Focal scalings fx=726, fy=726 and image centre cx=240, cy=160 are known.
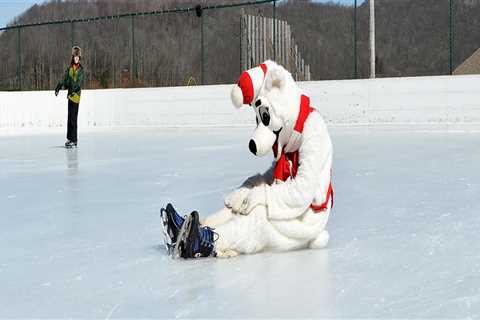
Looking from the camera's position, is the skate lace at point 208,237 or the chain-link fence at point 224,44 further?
the chain-link fence at point 224,44

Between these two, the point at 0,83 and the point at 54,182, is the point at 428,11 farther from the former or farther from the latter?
the point at 54,182

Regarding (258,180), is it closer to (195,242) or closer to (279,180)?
(279,180)

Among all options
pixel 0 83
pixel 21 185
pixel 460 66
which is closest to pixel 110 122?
pixel 0 83

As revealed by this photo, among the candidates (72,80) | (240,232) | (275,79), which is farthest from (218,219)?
(72,80)

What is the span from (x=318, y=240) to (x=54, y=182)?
128 inches

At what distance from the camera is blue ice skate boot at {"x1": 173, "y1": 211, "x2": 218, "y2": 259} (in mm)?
2678

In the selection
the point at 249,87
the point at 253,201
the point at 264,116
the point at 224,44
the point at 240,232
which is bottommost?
the point at 240,232

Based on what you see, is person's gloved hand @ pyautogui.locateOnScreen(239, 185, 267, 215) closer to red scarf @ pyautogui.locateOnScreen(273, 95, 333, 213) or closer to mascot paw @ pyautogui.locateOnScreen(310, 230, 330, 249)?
red scarf @ pyautogui.locateOnScreen(273, 95, 333, 213)

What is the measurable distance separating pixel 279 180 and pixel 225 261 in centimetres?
39

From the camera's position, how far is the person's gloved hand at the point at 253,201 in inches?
110

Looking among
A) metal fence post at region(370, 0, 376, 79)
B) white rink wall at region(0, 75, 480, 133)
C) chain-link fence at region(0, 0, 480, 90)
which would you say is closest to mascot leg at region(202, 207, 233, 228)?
white rink wall at region(0, 75, 480, 133)

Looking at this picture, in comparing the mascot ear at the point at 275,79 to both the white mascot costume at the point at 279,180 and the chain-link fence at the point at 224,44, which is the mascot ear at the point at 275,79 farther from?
the chain-link fence at the point at 224,44

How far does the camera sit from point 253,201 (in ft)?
9.16

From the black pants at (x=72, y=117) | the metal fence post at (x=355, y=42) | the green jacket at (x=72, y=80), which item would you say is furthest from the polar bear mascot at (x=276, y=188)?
the metal fence post at (x=355, y=42)
